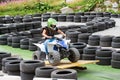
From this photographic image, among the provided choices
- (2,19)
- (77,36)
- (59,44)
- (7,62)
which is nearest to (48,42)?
(59,44)

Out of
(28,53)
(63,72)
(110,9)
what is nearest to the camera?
(63,72)

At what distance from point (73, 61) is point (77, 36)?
18.8 feet

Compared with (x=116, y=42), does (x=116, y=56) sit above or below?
below

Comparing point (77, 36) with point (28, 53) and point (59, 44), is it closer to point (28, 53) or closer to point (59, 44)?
point (28, 53)

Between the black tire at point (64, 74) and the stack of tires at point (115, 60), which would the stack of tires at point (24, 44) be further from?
the black tire at point (64, 74)

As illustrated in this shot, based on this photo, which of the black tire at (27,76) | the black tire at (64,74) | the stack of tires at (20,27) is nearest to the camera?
the black tire at (64,74)

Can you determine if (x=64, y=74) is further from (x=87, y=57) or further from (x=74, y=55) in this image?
(x=87, y=57)


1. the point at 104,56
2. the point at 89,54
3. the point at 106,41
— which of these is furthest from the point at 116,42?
the point at 104,56

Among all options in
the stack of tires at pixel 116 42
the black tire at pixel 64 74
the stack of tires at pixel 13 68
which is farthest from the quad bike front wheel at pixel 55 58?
the stack of tires at pixel 116 42

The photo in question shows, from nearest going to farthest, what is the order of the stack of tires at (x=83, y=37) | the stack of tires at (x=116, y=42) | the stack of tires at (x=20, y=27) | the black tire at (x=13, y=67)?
the black tire at (x=13, y=67), the stack of tires at (x=116, y=42), the stack of tires at (x=83, y=37), the stack of tires at (x=20, y=27)

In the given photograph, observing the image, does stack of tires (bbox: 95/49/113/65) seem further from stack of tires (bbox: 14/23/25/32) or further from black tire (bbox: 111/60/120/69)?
stack of tires (bbox: 14/23/25/32)

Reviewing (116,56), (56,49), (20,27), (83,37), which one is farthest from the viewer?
(20,27)

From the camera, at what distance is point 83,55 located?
1087 cm

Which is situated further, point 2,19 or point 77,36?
point 2,19
